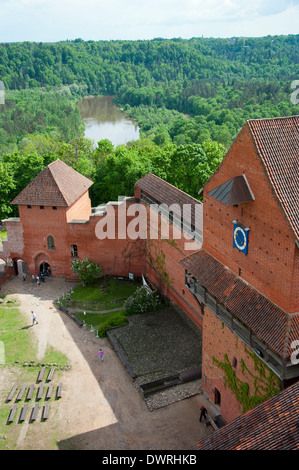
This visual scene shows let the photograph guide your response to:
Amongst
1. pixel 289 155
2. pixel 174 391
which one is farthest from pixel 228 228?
pixel 174 391

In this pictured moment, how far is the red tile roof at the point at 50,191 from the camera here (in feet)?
112

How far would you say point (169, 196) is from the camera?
95.9 ft

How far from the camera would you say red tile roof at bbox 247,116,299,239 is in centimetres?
1484

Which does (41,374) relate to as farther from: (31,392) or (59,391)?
(59,391)

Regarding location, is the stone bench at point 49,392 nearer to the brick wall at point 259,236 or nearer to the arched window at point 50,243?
the brick wall at point 259,236

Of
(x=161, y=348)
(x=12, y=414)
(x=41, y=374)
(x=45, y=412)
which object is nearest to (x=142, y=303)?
(x=161, y=348)

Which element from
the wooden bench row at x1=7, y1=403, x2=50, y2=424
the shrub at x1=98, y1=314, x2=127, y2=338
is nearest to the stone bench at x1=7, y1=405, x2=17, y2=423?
the wooden bench row at x1=7, y1=403, x2=50, y2=424

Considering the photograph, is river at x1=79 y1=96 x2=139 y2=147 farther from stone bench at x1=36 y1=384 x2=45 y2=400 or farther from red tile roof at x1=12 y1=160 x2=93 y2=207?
stone bench at x1=36 y1=384 x2=45 y2=400

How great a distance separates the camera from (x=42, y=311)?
3142 centimetres

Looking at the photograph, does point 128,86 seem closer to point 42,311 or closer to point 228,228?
point 42,311

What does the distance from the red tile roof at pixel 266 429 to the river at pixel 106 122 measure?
3312 inches

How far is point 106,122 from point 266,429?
116 metres
